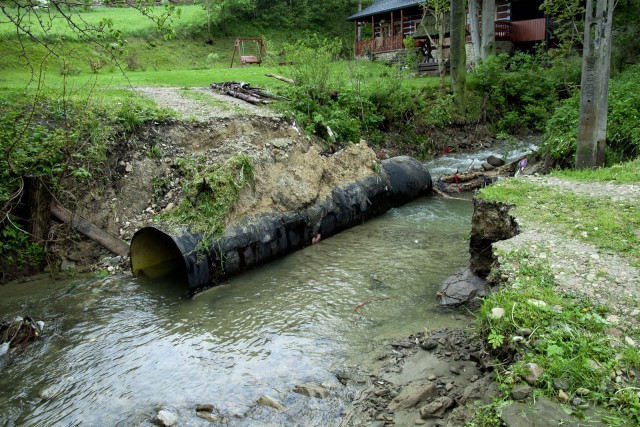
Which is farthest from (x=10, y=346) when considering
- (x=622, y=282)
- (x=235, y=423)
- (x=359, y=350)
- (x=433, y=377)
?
(x=622, y=282)

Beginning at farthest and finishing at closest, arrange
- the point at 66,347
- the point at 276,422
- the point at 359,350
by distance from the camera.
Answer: the point at 66,347, the point at 359,350, the point at 276,422

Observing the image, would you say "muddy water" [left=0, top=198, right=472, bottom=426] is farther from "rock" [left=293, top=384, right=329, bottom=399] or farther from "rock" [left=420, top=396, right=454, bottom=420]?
"rock" [left=420, top=396, right=454, bottom=420]

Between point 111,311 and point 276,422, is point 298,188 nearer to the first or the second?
point 111,311

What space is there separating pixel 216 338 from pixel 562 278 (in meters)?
4.32

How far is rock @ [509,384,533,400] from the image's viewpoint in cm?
357

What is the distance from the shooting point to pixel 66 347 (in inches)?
249

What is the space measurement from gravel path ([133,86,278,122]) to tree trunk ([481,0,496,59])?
42.2 ft

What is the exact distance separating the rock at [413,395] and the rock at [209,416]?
171 cm

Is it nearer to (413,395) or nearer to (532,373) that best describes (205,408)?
(413,395)

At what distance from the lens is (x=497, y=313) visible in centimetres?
448

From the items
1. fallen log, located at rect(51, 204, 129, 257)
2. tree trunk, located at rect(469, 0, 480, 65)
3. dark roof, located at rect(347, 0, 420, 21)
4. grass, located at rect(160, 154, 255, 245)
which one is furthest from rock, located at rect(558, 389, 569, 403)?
dark roof, located at rect(347, 0, 420, 21)

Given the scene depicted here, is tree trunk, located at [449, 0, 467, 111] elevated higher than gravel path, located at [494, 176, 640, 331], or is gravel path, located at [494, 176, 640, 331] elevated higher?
tree trunk, located at [449, 0, 467, 111]

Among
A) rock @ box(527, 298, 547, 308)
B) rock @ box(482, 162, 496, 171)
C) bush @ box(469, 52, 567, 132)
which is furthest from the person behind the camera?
bush @ box(469, 52, 567, 132)

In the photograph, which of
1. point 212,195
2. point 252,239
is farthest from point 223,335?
point 212,195
